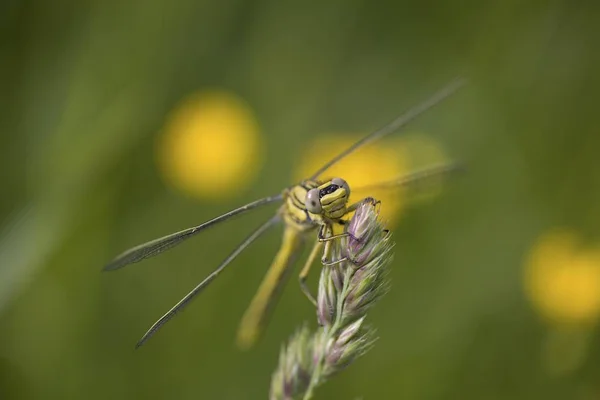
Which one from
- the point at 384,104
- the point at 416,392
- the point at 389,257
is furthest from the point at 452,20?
the point at 389,257

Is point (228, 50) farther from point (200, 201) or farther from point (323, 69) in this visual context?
point (200, 201)

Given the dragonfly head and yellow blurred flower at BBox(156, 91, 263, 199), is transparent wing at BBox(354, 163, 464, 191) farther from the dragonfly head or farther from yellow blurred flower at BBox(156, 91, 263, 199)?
yellow blurred flower at BBox(156, 91, 263, 199)

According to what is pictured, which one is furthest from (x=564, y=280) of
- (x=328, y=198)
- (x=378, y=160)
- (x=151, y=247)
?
(x=151, y=247)

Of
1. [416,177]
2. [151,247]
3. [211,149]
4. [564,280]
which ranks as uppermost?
[211,149]

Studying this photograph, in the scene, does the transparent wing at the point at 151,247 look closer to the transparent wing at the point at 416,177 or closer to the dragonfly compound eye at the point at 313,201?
the dragonfly compound eye at the point at 313,201

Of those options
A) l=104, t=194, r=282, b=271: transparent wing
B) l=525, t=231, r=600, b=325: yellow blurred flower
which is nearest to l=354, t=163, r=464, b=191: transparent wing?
l=104, t=194, r=282, b=271: transparent wing

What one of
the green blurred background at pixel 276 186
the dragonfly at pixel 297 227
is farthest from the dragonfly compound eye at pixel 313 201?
the green blurred background at pixel 276 186

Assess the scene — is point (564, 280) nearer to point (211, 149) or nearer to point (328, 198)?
point (328, 198)
